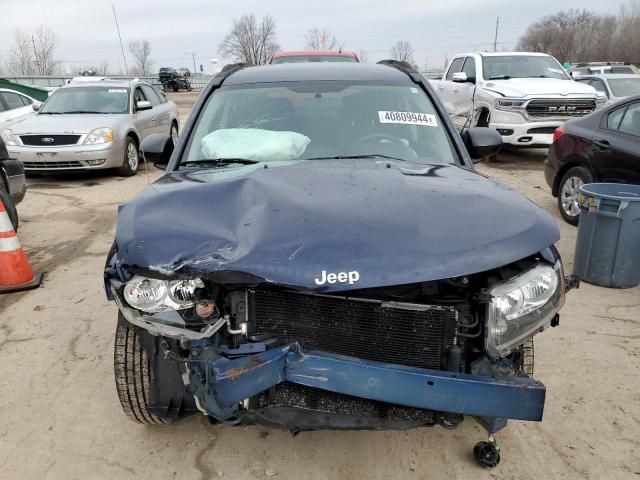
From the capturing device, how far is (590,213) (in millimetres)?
4492

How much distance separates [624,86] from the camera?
11406 millimetres

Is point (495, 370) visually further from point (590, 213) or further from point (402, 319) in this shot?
point (590, 213)

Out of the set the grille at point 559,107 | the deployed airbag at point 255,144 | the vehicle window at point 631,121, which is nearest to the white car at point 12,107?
the deployed airbag at point 255,144

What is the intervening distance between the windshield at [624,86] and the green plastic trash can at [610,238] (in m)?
8.07

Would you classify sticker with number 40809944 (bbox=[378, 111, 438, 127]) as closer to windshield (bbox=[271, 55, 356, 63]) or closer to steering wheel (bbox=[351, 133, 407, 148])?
steering wheel (bbox=[351, 133, 407, 148])

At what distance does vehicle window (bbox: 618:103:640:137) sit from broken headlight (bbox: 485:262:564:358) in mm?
4104

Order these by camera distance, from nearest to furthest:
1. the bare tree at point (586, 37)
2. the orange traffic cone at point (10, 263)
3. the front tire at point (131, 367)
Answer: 1. the front tire at point (131, 367)
2. the orange traffic cone at point (10, 263)
3. the bare tree at point (586, 37)

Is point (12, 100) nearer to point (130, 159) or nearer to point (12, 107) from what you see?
point (12, 107)

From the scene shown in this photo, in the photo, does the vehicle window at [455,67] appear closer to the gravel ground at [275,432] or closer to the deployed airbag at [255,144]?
the gravel ground at [275,432]

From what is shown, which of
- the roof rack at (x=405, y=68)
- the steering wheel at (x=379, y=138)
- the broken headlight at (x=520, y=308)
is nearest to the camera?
the broken headlight at (x=520, y=308)

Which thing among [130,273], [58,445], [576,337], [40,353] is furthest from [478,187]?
[40,353]

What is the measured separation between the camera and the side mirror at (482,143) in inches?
139

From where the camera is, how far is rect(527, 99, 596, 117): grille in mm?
9305

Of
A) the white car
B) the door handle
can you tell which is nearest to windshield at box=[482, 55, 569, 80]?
the door handle
